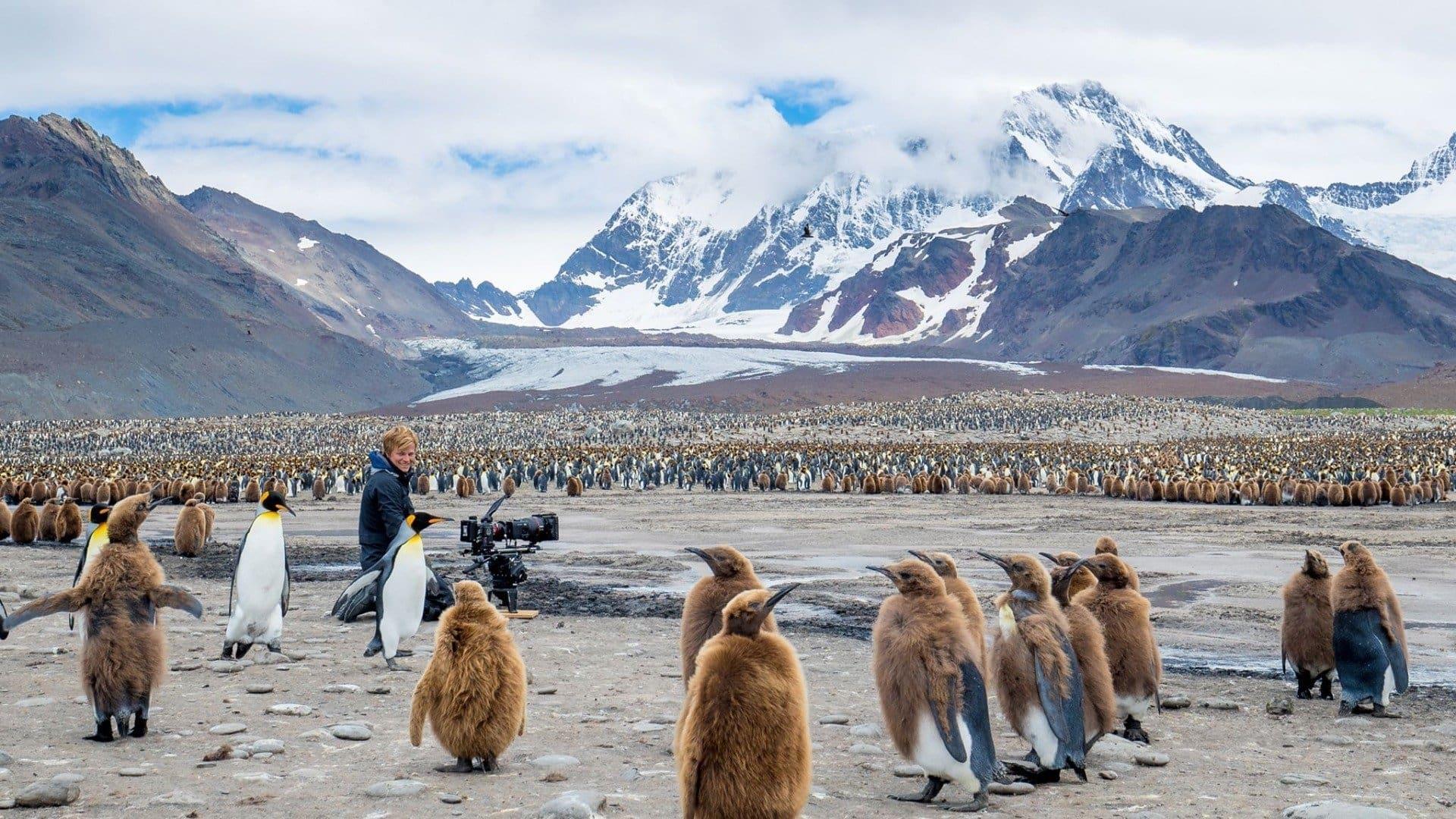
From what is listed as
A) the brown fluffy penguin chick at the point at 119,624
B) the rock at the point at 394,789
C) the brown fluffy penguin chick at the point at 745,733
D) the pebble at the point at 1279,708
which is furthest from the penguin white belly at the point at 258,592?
the pebble at the point at 1279,708

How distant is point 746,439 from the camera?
198ft

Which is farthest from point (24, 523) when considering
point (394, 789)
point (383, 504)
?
point (394, 789)

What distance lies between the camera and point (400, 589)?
8.69 meters

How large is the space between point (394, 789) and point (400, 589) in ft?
10.8

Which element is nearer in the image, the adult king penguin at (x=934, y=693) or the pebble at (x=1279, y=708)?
the adult king penguin at (x=934, y=693)

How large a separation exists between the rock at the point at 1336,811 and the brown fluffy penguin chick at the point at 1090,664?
3.42 ft

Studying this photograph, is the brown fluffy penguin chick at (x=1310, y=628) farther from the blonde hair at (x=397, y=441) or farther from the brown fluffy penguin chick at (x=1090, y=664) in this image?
the blonde hair at (x=397, y=441)

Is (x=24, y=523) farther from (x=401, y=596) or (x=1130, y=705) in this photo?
(x=1130, y=705)

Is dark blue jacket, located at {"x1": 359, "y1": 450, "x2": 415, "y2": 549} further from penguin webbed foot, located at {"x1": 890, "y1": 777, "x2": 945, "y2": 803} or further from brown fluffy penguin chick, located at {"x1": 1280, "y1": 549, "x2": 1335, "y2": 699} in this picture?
brown fluffy penguin chick, located at {"x1": 1280, "y1": 549, "x2": 1335, "y2": 699}

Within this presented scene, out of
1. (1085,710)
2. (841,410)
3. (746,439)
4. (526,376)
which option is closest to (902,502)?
(1085,710)

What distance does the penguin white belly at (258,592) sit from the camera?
8.65 metres

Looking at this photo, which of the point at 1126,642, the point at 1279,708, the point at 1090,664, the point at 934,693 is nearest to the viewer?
the point at 934,693

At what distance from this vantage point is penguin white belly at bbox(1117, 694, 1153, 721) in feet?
22.6

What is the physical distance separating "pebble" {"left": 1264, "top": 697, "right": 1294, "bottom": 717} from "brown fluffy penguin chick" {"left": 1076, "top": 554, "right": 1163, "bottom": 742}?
1.15m
